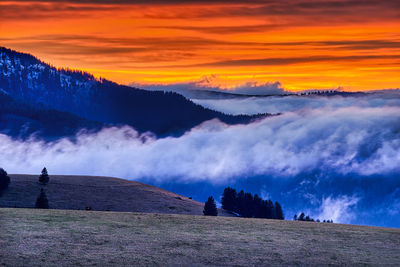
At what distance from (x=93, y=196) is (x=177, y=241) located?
86879 millimetres

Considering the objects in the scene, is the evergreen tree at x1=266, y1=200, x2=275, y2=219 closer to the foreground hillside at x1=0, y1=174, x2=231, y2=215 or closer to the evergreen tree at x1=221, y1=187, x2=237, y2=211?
the evergreen tree at x1=221, y1=187, x2=237, y2=211

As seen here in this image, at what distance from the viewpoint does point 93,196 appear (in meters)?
148

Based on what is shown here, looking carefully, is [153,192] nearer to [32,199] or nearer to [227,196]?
[227,196]

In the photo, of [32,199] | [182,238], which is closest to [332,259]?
[182,238]

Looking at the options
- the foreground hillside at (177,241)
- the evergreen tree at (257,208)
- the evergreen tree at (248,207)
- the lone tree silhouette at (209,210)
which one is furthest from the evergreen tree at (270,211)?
the foreground hillside at (177,241)

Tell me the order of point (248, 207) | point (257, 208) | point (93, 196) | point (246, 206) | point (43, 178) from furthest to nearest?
point (257, 208), point (248, 207), point (246, 206), point (43, 178), point (93, 196)

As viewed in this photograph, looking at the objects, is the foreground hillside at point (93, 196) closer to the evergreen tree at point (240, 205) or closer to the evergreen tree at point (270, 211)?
the evergreen tree at point (240, 205)

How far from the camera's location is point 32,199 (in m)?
132

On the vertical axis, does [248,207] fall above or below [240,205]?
below

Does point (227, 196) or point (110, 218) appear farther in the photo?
point (227, 196)

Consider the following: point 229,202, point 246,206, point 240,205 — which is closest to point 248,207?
point 246,206

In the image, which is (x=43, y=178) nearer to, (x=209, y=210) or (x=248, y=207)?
(x=209, y=210)

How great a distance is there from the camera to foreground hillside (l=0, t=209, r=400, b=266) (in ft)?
180

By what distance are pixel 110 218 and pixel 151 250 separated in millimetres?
21220
